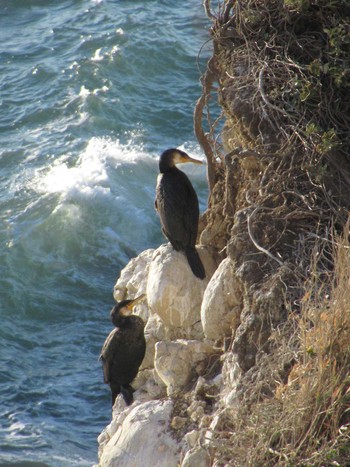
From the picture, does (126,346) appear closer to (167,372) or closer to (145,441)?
(167,372)

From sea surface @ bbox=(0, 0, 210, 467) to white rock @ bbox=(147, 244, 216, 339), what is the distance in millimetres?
2009

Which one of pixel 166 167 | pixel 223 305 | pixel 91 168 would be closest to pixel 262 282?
pixel 223 305

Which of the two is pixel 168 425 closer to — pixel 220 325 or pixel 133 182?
pixel 220 325

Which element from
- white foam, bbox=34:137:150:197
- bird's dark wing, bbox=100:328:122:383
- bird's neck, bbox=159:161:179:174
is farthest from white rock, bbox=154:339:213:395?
white foam, bbox=34:137:150:197

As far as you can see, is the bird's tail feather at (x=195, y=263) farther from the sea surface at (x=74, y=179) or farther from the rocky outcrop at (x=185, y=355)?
the sea surface at (x=74, y=179)

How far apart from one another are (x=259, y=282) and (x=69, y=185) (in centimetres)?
808

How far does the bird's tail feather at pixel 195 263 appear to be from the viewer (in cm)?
709

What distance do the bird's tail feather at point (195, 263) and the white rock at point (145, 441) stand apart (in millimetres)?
1117

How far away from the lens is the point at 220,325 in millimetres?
6559

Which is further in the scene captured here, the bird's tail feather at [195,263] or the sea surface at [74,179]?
the sea surface at [74,179]

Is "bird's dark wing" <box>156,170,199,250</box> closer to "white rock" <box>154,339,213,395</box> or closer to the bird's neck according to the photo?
the bird's neck

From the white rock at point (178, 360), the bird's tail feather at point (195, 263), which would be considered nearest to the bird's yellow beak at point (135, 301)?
the bird's tail feather at point (195, 263)

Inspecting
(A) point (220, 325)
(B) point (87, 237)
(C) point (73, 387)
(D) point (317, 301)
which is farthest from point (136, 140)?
(D) point (317, 301)

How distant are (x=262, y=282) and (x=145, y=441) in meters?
1.25
